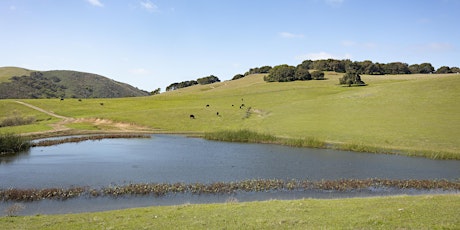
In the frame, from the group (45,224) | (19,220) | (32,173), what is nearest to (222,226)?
(45,224)

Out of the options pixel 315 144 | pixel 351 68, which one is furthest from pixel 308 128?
pixel 351 68

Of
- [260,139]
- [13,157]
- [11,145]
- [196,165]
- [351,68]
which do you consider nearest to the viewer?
[196,165]

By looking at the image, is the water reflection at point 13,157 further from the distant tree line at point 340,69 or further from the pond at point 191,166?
the distant tree line at point 340,69

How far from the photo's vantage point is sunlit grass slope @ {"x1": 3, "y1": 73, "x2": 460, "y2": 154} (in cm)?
5225

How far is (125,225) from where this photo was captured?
1488cm

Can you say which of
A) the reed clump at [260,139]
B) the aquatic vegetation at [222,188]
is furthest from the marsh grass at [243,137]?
the aquatic vegetation at [222,188]

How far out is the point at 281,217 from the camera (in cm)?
1544

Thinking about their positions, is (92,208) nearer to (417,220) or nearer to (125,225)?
(125,225)

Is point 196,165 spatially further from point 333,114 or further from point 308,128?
point 333,114

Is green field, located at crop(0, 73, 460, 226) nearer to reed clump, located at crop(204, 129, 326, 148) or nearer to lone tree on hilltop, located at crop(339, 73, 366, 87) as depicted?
reed clump, located at crop(204, 129, 326, 148)

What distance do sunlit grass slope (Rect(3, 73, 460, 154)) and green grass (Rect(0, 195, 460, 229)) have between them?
32008 millimetres

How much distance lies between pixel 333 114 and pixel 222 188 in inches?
1875

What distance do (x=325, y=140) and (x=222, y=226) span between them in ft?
138

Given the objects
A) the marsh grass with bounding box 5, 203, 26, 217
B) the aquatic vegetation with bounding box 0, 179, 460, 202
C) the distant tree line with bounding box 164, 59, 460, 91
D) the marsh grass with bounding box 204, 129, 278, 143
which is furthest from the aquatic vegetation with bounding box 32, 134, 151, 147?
the distant tree line with bounding box 164, 59, 460, 91
